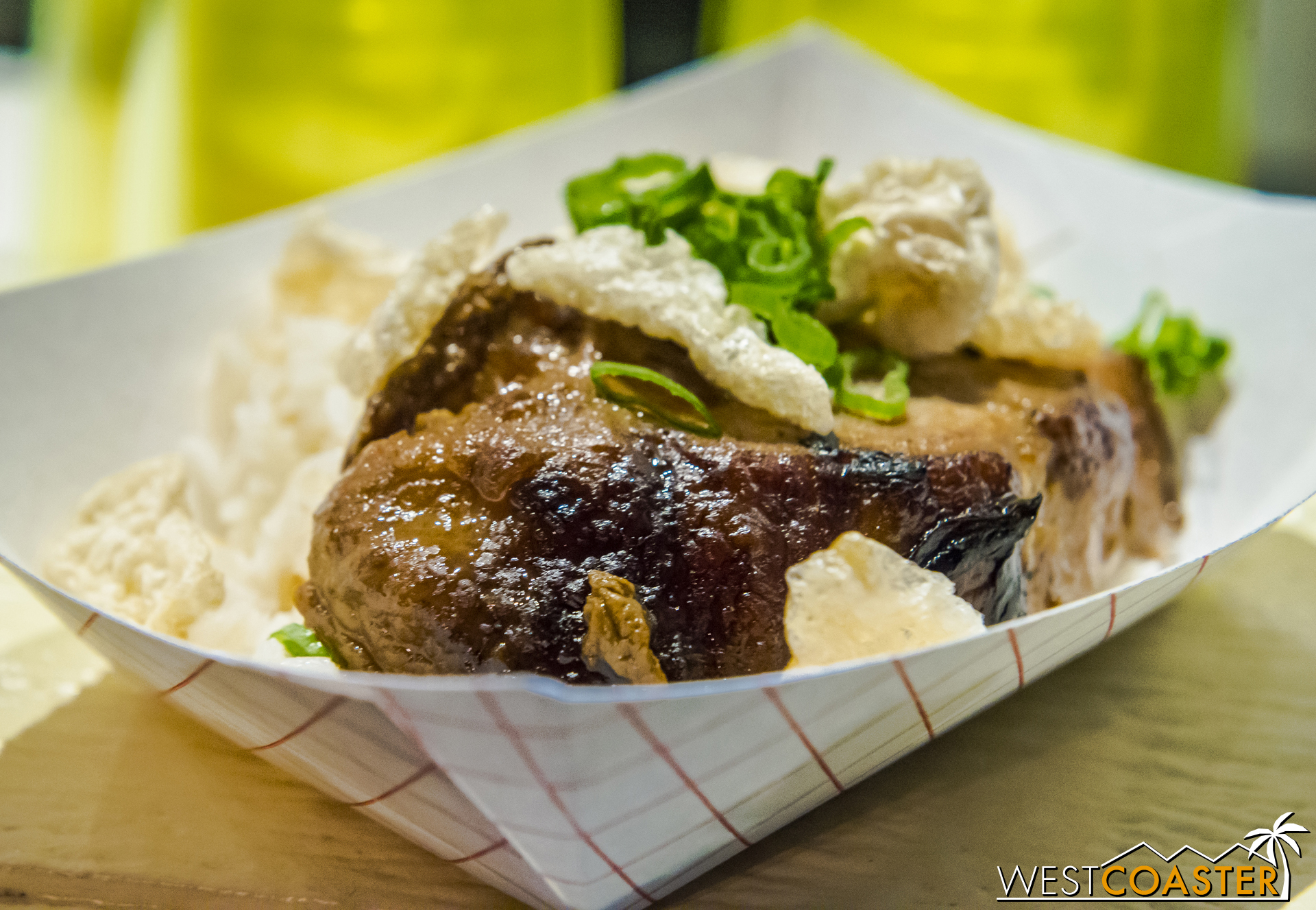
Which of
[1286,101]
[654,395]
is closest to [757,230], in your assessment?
[654,395]

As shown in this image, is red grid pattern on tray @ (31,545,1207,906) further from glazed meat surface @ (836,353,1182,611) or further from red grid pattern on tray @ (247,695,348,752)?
glazed meat surface @ (836,353,1182,611)

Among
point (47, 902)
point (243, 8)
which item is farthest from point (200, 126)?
point (47, 902)

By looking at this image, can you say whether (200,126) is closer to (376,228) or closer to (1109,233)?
(376,228)

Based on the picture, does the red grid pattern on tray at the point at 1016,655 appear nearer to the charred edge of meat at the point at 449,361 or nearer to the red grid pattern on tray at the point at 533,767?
the red grid pattern on tray at the point at 533,767

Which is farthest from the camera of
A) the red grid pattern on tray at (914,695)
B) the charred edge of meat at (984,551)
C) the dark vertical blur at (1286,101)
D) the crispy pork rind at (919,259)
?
the dark vertical blur at (1286,101)

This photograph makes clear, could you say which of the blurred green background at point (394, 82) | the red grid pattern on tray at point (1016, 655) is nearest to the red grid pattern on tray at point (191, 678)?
the red grid pattern on tray at point (1016, 655)

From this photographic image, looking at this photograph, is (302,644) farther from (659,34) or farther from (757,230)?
(659,34)
